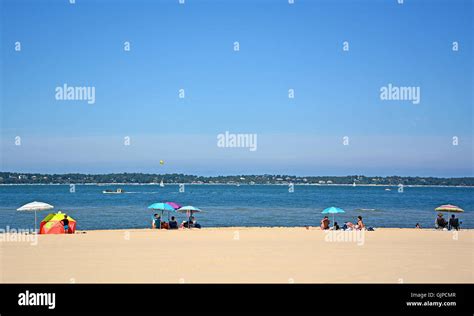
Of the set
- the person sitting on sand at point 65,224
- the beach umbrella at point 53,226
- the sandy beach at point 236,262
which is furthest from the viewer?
the person sitting on sand at point 65,224

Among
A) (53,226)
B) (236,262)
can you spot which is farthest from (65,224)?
(236,262)

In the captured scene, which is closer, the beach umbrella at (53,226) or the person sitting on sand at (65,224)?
the beach umbrella at (53,226)

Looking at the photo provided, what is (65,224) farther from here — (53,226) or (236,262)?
(236,262)

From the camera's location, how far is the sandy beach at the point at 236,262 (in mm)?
13133

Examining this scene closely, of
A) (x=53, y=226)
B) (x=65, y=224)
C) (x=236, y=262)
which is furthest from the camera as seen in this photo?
(x=65, y=224)

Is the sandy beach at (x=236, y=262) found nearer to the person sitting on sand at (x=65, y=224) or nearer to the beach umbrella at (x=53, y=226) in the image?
the beach umbrella at (x=53, y=226)

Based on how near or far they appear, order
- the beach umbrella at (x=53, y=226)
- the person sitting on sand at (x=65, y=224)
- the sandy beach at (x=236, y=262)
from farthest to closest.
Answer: the person sitting on sand at (x=65, y=224)
the beach umbrella at (x=53, y=226)
the sandy beach at (x=236, y=262)

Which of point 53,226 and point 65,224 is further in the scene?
point 65,224

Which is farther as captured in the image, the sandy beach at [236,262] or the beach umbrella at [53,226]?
the beach umbrella at [53,226]

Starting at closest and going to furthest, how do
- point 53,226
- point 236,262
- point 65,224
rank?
point 236,262 → point 53,226 → point 65,224

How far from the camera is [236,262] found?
1549 cm

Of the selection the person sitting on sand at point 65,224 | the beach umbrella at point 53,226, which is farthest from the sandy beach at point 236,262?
the person sitting on sand at point 65,224

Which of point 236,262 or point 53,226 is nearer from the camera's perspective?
point 236,262
